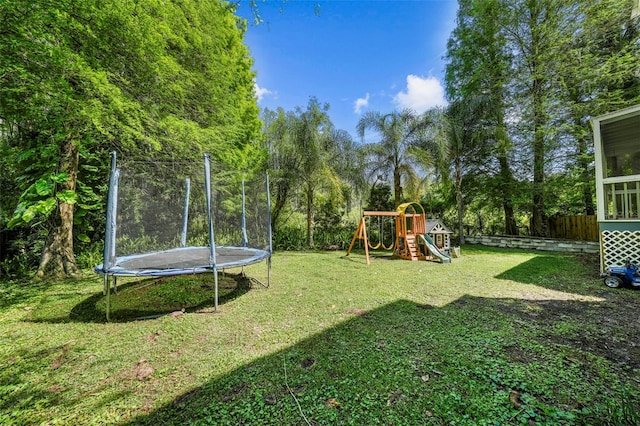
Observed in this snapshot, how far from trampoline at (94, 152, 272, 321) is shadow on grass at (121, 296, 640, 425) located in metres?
1.80

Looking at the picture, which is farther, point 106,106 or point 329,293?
point 329,293

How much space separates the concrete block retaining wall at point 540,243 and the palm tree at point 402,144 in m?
4.13

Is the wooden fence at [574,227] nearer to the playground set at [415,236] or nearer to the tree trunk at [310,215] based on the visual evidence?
the playground set at [415,236]

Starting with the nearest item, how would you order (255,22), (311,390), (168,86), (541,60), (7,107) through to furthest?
(311,390) → (255,22) → (7,107) → (168,86) → (541,60)

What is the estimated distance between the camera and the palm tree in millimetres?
8695

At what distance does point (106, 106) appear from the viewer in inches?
135

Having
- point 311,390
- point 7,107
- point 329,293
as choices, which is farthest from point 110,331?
point 7,107

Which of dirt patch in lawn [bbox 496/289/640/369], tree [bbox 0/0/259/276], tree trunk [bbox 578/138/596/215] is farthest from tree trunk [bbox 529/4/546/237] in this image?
tree [bbox 0/0/259/276]

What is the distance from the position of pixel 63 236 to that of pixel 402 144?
931 centimetres

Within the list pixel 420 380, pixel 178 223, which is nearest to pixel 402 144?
pixel 178 223

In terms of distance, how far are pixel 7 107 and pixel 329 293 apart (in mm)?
5067

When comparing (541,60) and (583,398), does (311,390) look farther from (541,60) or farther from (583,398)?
(541,60)

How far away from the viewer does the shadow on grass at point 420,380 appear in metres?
1.52

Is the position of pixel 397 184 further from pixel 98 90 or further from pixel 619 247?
pixel 98 90
